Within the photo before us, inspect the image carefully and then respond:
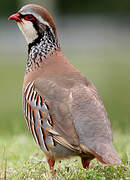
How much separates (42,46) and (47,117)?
47.0 inches

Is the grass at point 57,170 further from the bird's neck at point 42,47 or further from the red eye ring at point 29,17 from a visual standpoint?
the red eye ring at point 29,17

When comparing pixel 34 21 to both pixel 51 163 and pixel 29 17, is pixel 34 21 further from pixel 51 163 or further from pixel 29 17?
pixel 51 163

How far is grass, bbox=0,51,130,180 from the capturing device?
4574mm

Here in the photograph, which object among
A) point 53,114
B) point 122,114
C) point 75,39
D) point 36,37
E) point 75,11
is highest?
point 75,11

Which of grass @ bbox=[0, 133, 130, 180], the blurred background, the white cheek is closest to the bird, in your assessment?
the white cheek

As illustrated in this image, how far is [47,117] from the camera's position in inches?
186

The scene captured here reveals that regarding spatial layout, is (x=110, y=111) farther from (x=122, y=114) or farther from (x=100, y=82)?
(x=100, y=82)

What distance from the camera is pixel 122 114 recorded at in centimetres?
1106

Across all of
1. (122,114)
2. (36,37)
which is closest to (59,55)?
(36,37)

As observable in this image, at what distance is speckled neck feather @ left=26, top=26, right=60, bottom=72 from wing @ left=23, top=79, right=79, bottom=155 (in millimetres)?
589

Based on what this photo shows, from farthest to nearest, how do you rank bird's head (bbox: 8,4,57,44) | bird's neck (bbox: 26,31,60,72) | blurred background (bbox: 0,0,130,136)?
blurred background (bbox: 0,0,130,136) < bird's neck (bbox: 26,31,60,72) < bird's head (bbox: 8,4,57,44)

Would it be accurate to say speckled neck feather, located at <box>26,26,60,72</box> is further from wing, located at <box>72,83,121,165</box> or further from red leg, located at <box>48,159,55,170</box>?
red leg, located at <box>48,159,55,170</box>

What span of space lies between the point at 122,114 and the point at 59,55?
5.76 metres

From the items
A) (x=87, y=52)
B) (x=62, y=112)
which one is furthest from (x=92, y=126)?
(x=87, y=52)
